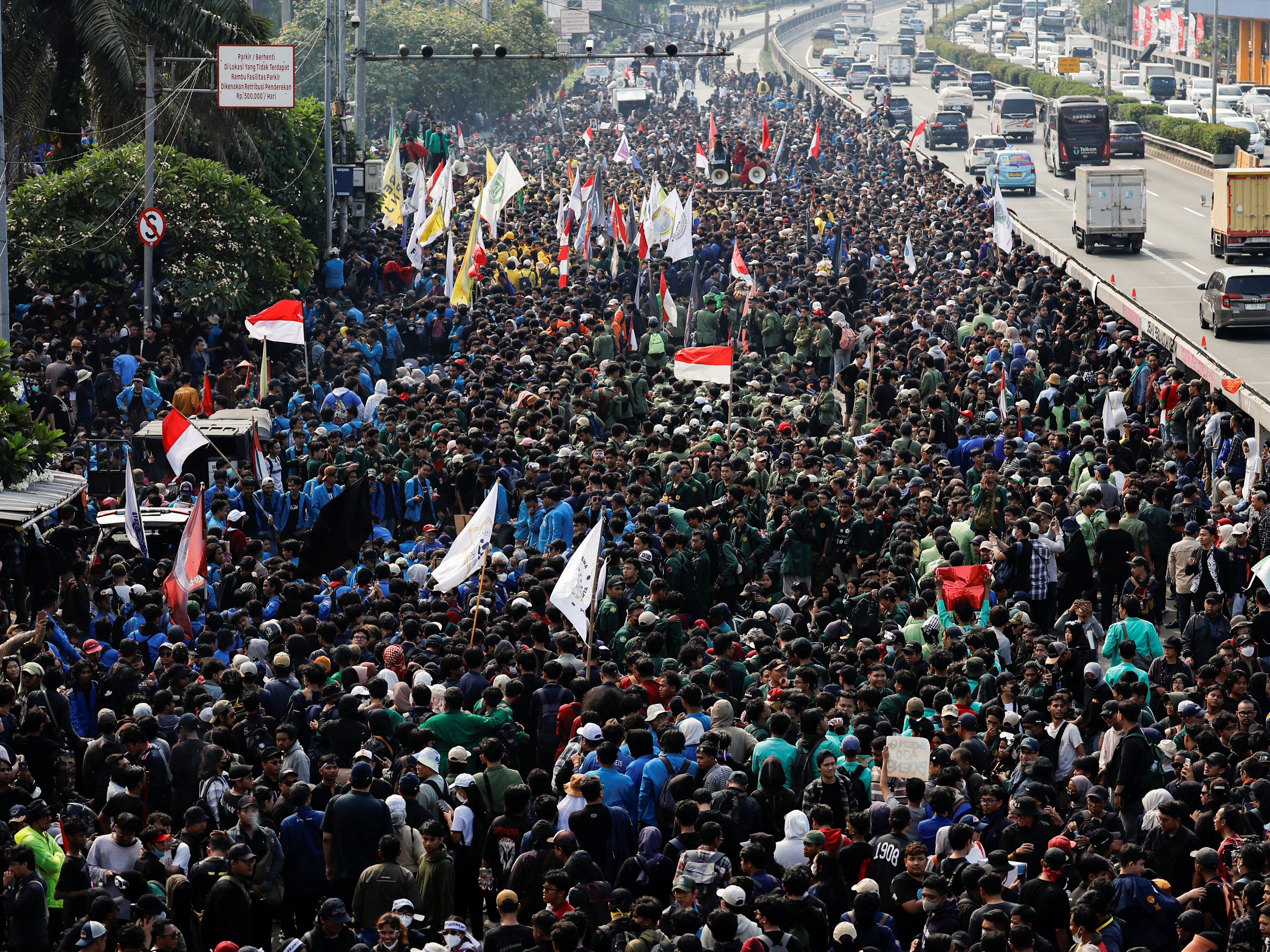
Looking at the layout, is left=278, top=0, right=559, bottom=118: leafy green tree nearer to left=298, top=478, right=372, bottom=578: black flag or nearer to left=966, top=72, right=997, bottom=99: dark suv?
left=966, top=72, right=997, bottom=99: dark suv

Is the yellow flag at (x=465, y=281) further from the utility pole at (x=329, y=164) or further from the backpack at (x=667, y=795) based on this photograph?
the backpack at (x=667, y=795)

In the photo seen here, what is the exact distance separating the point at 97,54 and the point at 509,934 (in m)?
22.4

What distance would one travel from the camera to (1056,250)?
34.9m

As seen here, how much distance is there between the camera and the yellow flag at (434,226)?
3039 centimetres

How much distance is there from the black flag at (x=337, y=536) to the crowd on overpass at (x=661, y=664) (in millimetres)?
125

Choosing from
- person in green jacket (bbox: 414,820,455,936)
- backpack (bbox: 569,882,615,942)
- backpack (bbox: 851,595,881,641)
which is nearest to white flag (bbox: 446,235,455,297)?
backpack (bbox: 851,595,881,641)

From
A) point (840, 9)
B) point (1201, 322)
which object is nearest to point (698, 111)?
point (1201, 322)

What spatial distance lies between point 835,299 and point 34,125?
12666mm

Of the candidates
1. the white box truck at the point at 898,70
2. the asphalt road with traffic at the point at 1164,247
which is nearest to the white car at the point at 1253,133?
the asphalt road with traffic at the point at 1164,247

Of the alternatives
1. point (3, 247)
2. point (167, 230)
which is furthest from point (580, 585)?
point (167, 230)

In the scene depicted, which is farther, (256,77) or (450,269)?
(256,77)

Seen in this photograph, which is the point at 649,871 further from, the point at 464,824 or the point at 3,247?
the point at 3,247

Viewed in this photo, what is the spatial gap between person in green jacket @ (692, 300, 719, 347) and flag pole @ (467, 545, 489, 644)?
13652mm

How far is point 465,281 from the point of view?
27.3 meters
